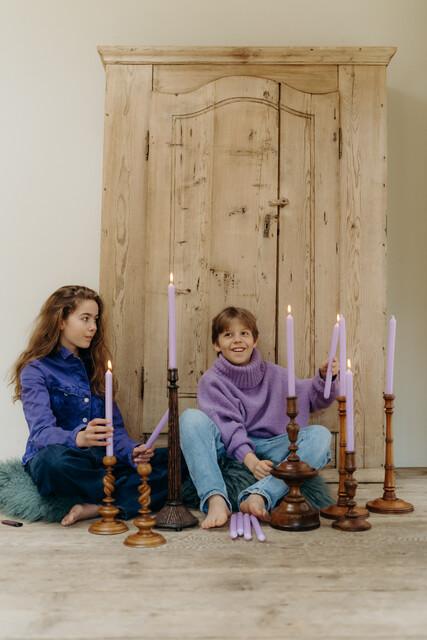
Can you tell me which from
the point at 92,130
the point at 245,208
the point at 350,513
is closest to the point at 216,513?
the point at 350,513

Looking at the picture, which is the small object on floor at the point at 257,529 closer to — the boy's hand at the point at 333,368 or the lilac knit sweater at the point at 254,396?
the lilac knit sweater at the point at 254,396

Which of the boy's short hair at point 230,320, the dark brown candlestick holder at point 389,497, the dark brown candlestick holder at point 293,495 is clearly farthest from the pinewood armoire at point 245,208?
the dark brown candlestick holder at point 293,495

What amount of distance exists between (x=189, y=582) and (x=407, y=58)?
2.43 metres

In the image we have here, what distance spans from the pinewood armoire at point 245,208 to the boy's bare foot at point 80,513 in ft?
1.86

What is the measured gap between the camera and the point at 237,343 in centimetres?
223

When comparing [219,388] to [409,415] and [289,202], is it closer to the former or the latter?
[289,202]

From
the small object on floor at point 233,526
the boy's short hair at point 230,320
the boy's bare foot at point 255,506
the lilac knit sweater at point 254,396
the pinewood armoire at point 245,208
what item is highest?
the pinewood armoire at point 245,208

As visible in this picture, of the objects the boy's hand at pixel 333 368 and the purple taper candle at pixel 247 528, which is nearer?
the purple taper candle at pixel 247 528

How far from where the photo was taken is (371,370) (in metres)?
2.41

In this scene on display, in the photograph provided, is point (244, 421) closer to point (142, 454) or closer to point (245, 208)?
point (142, 454)

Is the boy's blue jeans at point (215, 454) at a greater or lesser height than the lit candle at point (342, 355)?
lesser

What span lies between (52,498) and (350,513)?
86 cm

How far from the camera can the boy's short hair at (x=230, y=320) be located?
7.47ft

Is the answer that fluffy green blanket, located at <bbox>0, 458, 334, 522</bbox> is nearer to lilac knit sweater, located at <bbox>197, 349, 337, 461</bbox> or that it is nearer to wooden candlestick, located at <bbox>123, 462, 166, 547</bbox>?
lilac knit sweater, located at <bbox>197, 349, 337, 461</bbox>
